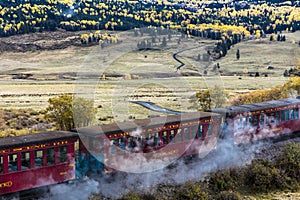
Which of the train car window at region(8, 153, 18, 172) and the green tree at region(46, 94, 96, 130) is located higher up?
the train car window at region(8, 153, 18, 172)

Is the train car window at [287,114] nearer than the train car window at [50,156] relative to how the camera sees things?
No

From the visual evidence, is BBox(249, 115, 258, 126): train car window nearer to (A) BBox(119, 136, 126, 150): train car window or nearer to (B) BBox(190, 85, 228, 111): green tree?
(A) BBox(119, 136, 126, 150): train car window

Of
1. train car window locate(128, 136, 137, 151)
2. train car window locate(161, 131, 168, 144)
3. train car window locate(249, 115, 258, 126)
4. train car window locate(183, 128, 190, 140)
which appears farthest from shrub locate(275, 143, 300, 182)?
train car window locate(128, 136, 137, 151)

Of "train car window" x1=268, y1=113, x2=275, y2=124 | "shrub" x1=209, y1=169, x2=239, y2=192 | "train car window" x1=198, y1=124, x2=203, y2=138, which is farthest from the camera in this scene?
"train car window" x1=268, y1=113, x2=275, y2=124

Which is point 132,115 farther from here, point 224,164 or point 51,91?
point 51,91

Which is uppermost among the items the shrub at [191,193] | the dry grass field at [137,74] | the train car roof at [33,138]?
the train car roof at [33,138]

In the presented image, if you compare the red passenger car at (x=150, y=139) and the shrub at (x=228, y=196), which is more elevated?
the red passenger car at (x=150, y=139)

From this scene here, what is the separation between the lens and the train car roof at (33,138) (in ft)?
49.0

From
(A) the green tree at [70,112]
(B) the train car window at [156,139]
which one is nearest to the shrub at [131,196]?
(B) the train car window at [156,139]

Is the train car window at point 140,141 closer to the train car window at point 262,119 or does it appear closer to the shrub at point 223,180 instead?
the shrub at point 223,180

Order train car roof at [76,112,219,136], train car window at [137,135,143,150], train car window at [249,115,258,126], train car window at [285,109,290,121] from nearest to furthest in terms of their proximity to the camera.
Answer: train car roof at [76,112,219,136], train car window at [137,135,143,150], train car window at [249,115,258,126], train car window at [285,109,290,121]

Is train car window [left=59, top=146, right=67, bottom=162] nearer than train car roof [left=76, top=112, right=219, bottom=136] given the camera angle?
Yes

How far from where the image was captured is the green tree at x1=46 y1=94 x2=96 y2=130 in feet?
109

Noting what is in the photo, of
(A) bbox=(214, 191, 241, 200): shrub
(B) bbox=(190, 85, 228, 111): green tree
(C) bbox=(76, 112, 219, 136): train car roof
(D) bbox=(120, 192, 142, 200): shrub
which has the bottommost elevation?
(B) bbox=(190, 85, 228, 111): green tree
